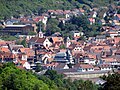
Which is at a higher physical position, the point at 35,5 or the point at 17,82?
the point at 17,82

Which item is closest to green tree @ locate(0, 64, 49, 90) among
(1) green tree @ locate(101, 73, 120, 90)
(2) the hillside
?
(1) green tree @ locate(101, 73, 120, 90)

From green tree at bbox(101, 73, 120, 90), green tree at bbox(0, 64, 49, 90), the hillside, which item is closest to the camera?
green tree at bbox(101, 73, 120, 90)

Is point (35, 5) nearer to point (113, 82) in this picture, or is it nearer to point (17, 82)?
point (17, 82)

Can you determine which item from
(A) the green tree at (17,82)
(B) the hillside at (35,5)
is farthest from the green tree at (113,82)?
(B) the hillside at (35,5)

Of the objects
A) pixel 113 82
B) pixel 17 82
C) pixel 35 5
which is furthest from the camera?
pixel 35 5

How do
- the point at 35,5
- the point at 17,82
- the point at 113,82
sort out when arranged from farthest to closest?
the point at 35,5, the point at 17,82, the point at 113,82

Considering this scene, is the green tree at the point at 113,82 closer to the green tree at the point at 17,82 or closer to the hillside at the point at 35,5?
the green tree at the point at 17,82

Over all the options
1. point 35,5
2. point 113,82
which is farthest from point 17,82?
point 35,5

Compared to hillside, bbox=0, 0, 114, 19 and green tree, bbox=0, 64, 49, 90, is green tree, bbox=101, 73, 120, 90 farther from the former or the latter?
hillside, bbox=0, 0, 114, 19
